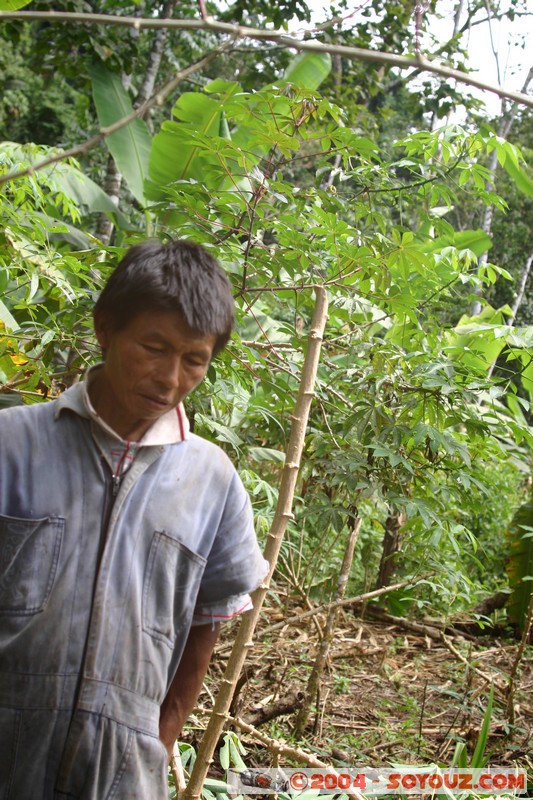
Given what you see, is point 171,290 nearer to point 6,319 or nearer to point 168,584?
point 168,584

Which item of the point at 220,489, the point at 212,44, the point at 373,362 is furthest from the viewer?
the point at 212,44

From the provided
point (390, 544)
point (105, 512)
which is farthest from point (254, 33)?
point (390, 544)

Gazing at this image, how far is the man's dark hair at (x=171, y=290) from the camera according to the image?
1.20 m

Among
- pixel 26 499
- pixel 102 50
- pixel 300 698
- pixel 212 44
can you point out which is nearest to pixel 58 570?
pixel 26 499

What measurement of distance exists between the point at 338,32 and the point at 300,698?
493 cm

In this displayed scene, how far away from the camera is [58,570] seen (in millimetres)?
1162

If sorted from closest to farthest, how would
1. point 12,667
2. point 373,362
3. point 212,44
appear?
point 12,667
point 373,362
point 212,44

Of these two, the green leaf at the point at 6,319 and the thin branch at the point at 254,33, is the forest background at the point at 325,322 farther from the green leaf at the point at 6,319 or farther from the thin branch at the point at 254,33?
the thin branch at the point at 254,33

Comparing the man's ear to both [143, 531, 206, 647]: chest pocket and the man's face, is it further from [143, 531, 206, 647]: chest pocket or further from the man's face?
[143, 531, 206, 647]: chest pocket

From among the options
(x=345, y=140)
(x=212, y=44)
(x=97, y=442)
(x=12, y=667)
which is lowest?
(x=12, y=667)

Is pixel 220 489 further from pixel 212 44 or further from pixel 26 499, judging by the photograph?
pixel 212 44

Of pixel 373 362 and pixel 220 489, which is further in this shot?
pixel 373 362

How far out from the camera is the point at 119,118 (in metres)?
5.20

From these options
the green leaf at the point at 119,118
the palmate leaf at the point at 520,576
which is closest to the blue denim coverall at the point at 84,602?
the palmate leaf at the point at 520,576
